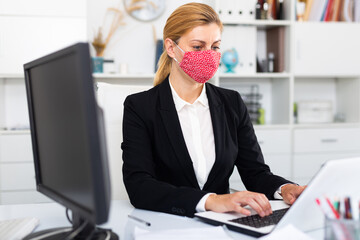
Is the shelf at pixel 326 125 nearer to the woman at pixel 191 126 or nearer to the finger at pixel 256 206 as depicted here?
the woman at pixel 191 126

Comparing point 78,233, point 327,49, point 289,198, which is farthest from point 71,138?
point 327,49

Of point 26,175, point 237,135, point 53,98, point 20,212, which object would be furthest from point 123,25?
point 53,98

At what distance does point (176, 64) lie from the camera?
5.56 ft

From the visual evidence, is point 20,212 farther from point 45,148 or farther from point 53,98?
point 53,98

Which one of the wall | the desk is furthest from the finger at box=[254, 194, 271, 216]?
the wall

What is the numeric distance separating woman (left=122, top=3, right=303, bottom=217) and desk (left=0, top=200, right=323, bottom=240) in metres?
0.14

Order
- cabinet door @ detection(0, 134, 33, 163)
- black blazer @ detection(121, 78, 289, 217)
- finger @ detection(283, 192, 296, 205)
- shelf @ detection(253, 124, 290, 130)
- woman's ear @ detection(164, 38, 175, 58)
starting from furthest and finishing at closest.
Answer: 1. shelf @ detection(253, 124, 290, 130)
2. cabinet door @ detection(0, 134, 33, 163)
3. woman's ear @ detection(164, 38, 175, 58)
4. black blazer @ detection(121, 78, 289, 217)
5. finger @ detection(283, 192, 296, 205)

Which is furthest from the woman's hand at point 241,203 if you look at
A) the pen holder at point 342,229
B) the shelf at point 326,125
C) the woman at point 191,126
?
the shelf at point 326,125

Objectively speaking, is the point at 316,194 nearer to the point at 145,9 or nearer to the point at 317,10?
the point at 145,9

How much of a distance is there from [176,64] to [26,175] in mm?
1748

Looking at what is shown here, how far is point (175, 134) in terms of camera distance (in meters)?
1.50

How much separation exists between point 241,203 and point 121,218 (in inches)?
12.9

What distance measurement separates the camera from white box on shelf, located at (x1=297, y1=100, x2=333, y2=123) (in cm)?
347

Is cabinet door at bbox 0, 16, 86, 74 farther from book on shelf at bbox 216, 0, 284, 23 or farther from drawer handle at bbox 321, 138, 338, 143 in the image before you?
drawer handle at bbox 321, 138, 338, 143
